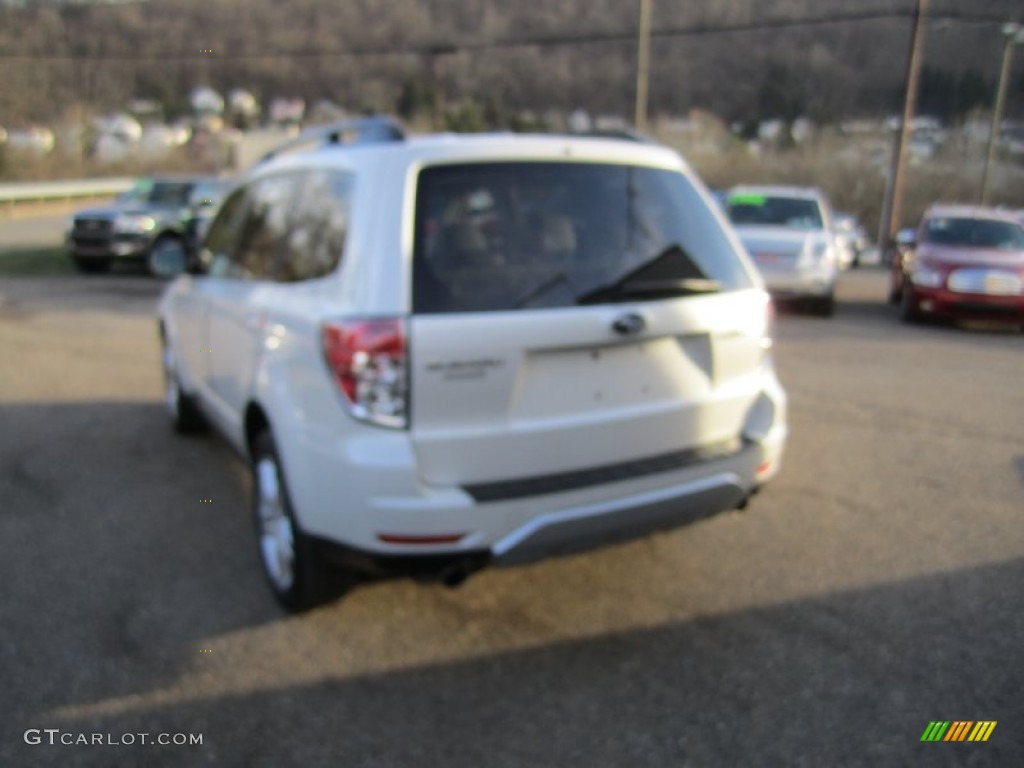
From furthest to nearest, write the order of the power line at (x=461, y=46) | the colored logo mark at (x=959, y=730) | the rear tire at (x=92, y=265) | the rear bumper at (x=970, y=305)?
the power line at (x=461, y=46) < the rear tire at (x=92, y=265) < the rear bumper at (x=970, y=305) < the colored logo mark at (x=959, y=730)

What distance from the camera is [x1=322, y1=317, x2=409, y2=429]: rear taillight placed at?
9.24 feet

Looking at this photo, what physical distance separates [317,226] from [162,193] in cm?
1478

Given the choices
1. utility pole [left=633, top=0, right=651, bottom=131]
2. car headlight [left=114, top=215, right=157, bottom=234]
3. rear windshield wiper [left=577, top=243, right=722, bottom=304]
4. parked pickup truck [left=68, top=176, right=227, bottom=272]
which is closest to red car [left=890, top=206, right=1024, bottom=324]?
rear windshield wiper [left=577, top=243, right=722, bottom=304]

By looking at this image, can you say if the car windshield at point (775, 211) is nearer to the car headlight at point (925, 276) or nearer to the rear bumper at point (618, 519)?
the car headlight at point (925, 276)

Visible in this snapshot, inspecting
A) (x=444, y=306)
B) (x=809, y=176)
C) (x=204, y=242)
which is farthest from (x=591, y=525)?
(x=809, y=176)

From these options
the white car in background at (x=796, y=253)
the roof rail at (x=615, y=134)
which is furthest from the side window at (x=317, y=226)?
the white car in background at (x=796, y=253)

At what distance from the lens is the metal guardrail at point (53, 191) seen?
109 feet

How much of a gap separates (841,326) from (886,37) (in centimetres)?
3824

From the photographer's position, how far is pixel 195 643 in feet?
10.8

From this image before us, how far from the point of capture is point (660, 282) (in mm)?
3279

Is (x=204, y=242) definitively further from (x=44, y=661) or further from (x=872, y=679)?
(x=872, y=679)

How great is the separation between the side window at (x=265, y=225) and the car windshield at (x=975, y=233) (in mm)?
10058

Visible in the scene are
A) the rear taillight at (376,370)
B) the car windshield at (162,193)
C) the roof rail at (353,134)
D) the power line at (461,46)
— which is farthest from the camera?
the power line at (461,46)

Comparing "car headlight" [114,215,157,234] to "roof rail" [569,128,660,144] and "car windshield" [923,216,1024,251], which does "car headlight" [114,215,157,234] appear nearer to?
→ "car windshield" [923,216,1024,251]
